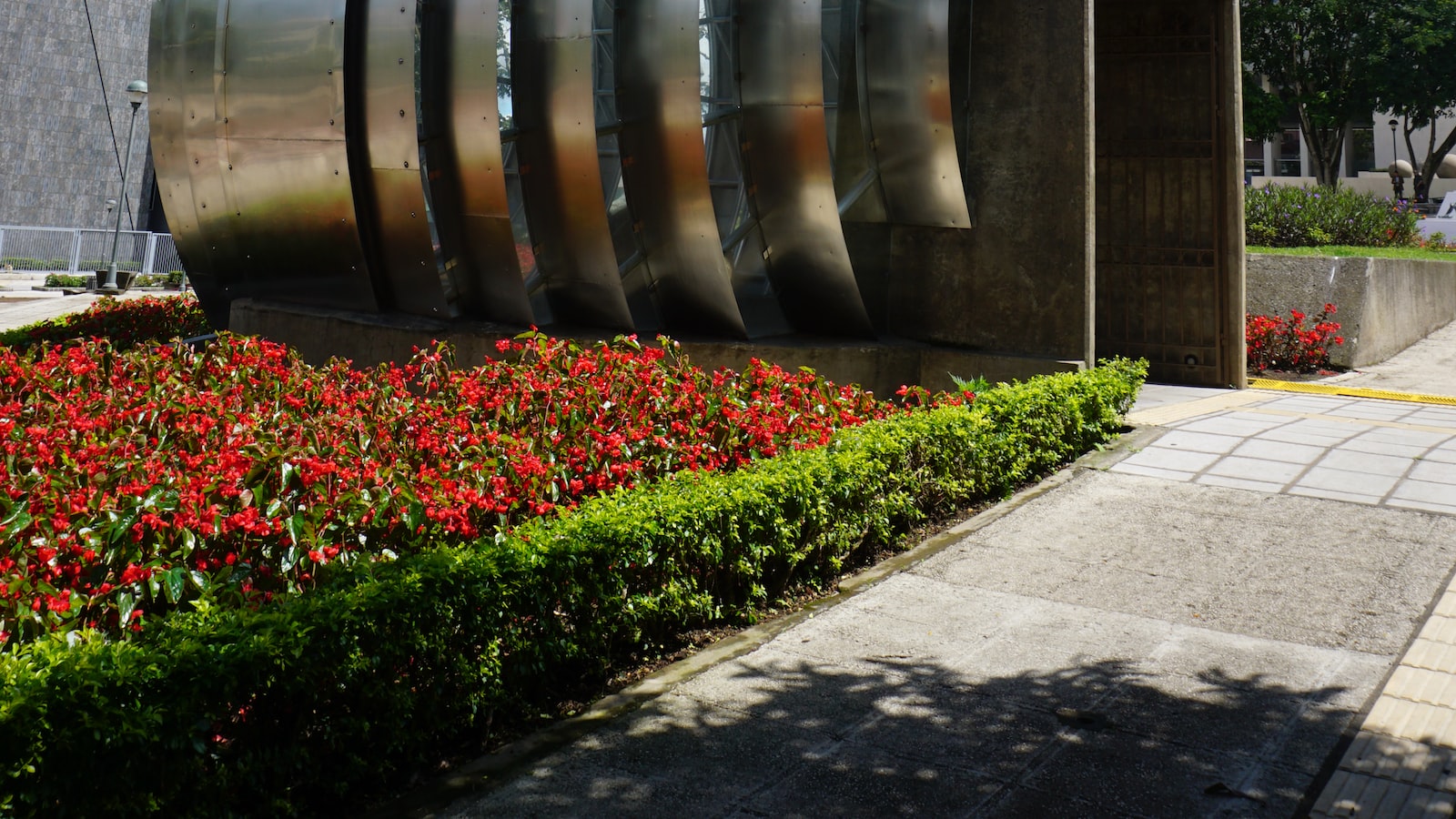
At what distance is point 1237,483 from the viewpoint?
339 inches

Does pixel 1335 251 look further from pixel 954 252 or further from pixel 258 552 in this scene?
pixel 258 552

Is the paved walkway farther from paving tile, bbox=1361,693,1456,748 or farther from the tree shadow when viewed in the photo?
paving tile, bbox=1361,693,1456,748

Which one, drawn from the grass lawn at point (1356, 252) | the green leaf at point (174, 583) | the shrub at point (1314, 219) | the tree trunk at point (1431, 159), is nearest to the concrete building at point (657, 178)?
the green leaf at point (174, 583)

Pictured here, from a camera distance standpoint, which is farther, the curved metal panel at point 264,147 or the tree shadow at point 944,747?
the curved metal panel at point 264,147

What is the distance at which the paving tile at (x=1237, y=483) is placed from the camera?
8.47 meters

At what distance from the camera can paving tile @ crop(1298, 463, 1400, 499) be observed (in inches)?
330

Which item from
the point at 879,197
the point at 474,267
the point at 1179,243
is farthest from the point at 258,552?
the point at 1179,243

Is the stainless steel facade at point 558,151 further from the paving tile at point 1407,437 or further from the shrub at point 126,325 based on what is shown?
the paving tile at point 1407,437

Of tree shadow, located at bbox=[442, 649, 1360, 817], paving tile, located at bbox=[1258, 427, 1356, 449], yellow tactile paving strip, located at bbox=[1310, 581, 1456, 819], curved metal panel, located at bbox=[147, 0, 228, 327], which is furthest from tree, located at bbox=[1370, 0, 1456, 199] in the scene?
tree shadow, located at bbox=[442, 649, 1360, 817]

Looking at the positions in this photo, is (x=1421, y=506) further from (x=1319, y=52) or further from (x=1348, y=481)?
(x=1319, y=52)

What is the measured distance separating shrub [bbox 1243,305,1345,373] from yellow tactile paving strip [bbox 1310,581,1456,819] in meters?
10.5

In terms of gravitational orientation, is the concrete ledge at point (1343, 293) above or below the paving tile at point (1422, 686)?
above

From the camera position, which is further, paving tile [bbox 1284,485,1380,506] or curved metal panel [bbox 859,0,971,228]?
curved metal panel [bbox 859,0,971,228]

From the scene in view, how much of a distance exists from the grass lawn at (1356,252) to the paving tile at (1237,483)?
28.2 feet
